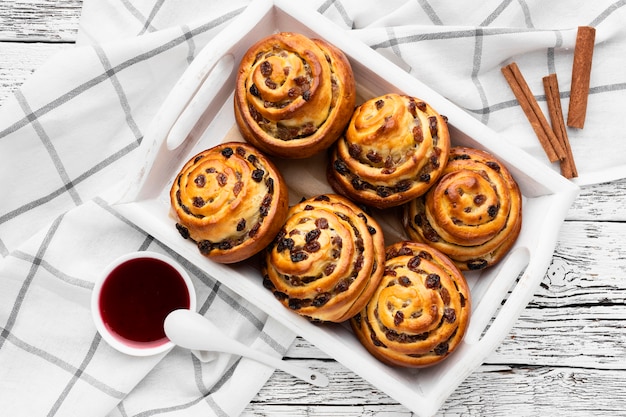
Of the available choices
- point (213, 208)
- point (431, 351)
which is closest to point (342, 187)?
point (213, 208)

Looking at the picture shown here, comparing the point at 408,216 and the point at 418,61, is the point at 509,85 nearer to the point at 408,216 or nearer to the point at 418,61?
the point at 418,61

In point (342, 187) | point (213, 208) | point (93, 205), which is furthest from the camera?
point (93, 205)

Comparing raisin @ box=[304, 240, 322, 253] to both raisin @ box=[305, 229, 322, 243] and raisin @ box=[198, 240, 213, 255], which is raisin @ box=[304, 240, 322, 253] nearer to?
raisin @ box=[305, 229, 322, 243]

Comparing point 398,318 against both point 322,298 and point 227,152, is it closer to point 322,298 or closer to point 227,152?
point 322,298

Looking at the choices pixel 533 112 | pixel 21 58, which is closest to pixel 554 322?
pixel 533 112

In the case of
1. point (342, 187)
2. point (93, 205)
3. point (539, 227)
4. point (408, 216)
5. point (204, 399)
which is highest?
point (93, 205)

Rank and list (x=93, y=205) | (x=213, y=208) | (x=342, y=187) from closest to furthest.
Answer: (x=213, y=208) → (x=342, y=187) → (x=93, y=205)

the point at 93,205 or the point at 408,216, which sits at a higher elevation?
the point at 93,205
